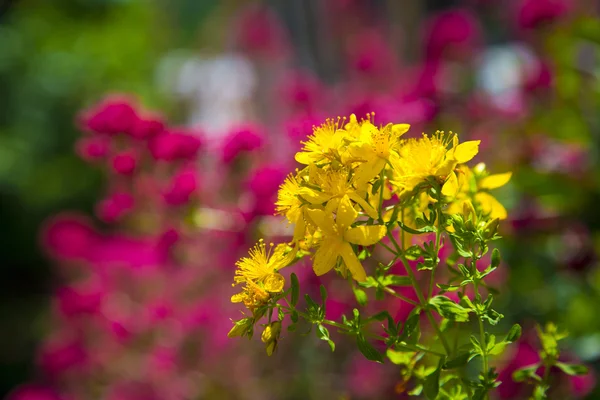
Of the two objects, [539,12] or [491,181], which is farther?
[539,12]

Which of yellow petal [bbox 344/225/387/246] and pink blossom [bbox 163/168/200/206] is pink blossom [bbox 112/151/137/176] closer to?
pink blossom [bbox 163/168/200/206]

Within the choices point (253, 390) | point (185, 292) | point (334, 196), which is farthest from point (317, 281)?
point (334, 196)

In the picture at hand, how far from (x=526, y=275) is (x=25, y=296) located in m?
2.55

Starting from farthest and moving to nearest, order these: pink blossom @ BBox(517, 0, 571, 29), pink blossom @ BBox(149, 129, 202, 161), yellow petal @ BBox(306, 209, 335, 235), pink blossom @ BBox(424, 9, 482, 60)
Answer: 1. pink blossom @ BBox(424, 9, 482, 60)
2. pink blossom @ BBox(517, 0, 571, 29)
3. pink blossom @ BBox(149, 129, 202, 161)
4. yellow petal @ BBox(306, 209, 335, 235)

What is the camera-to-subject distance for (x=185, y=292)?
63.8 inches

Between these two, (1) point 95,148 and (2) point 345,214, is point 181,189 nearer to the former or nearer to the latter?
(1) point 95,148

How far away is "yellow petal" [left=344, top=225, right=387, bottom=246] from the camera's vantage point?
20.9 inches

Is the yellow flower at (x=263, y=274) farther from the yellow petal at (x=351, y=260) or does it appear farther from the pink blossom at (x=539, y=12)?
the pink blossom at (x=539, y=12)

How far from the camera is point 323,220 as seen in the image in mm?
521

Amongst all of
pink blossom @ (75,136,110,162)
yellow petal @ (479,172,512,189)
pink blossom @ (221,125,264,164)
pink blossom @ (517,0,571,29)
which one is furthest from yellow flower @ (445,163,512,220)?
pink blossom @ (517,0,571,29)

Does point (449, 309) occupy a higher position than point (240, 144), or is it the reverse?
point (449, 309)

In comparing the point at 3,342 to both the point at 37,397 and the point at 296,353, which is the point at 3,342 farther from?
the point at 296,353

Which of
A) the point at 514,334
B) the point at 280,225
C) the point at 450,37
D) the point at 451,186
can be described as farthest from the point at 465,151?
the point at 450,37

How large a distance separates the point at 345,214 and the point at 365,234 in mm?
24
